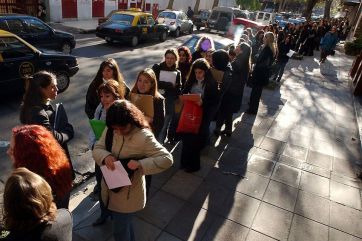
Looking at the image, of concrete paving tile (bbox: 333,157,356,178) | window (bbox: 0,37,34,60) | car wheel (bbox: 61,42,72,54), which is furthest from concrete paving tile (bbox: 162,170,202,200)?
car wheel (bbox: 61,42,72,54)

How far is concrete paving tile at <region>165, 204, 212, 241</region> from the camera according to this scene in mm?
3699

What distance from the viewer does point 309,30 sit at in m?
17.1

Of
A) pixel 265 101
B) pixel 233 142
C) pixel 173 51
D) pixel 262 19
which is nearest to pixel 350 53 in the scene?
pixel 262 19

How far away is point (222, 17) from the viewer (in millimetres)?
21766

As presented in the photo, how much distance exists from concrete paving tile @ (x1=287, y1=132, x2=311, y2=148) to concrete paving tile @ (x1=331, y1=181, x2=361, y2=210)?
4.69 ft

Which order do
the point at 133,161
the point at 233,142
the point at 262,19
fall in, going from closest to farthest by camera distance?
the point at 133,161, the point at 233,142, the point at 262,19

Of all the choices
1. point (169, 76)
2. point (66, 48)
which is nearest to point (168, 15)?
point (66, 48)

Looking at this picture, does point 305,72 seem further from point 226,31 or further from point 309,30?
point 226,31

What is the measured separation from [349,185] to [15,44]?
7.50m

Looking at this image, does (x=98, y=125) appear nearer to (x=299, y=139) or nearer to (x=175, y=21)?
(x=299, y=139)

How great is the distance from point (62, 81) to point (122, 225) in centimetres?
603

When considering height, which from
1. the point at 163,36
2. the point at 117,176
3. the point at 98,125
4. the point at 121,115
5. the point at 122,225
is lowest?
the point at 163,36

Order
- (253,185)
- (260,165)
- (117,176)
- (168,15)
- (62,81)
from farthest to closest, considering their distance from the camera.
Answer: (168,15) < (62,81) < (260,165) < (253,185) < (117,176)

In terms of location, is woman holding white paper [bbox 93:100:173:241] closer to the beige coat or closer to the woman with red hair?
the beige coat
